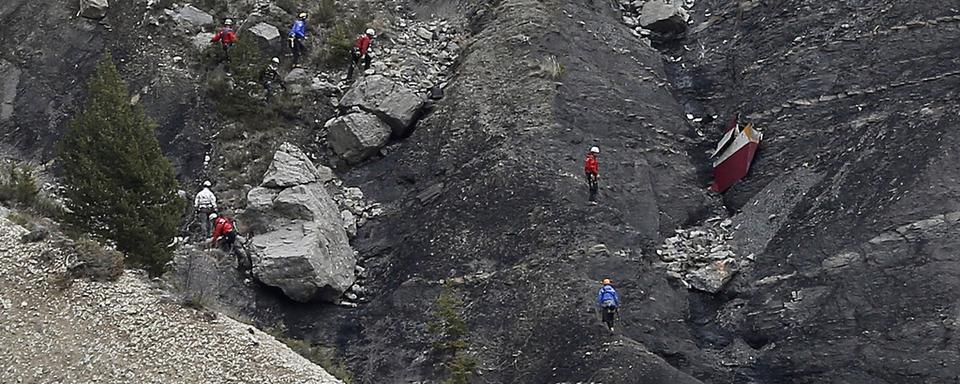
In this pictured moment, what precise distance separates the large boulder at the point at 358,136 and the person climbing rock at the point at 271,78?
→ 248 cm

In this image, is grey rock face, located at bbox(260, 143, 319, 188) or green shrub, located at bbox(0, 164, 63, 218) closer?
green shrub, located at bbox(0, 164, 63, 218)

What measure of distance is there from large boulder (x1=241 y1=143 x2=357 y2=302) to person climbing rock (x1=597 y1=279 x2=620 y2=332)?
6.41 m

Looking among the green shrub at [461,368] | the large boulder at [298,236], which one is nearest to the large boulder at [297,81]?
the large boulder at [298,236]

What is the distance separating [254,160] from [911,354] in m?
16.4

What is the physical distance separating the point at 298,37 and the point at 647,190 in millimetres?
10563

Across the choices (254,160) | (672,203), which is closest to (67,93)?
(254,160)

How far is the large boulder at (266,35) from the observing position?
3322 centimetres

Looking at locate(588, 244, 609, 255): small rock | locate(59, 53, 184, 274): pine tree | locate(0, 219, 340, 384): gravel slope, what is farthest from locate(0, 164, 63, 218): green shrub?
locate(588, 244, 609, 255): small rock

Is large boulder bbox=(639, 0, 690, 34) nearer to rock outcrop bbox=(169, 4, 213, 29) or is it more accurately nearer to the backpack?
the backpack

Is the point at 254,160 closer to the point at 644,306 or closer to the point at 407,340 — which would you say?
the point at 407,340

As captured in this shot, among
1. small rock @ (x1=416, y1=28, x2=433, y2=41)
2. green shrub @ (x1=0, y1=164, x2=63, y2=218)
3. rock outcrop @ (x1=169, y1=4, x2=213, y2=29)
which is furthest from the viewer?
rock outcrop @ (x1=169, y1=4, x2=213, y2=29)

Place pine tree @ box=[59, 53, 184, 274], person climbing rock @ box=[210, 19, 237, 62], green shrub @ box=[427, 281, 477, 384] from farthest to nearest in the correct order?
person climbing rock @ box=[210, 19, 237, 62], green shrub @ box=[427, 281, 477, 384], pine tree @ box=[59, 53, 184, 274]

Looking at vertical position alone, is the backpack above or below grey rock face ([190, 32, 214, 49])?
above

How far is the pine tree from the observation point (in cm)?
2409
